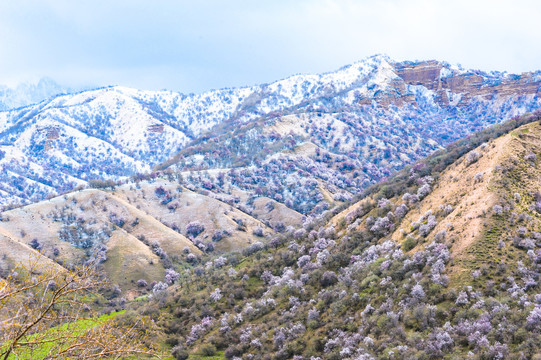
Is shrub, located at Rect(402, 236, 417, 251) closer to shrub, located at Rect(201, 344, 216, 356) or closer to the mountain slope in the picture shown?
the mountain slope

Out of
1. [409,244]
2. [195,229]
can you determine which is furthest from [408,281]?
[195,229]

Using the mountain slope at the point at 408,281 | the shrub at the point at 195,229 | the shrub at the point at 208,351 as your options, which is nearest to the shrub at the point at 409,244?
the mountain slope at the point at 408,281

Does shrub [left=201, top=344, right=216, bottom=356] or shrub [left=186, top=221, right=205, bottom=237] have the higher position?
shrub [left=201, top=344, right=216, bottom=356]

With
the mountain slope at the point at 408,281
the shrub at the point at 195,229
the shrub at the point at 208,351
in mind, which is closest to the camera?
the mountain slope at the point at 408,281

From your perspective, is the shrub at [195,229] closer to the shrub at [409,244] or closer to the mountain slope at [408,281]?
the mountain slope at [408,281]

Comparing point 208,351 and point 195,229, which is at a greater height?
point 208,351

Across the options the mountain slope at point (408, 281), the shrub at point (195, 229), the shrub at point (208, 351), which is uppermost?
the mountain slope at point (408, 281)

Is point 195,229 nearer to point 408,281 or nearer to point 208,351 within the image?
point 208,351

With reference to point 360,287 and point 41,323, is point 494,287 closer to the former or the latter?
point 360,287

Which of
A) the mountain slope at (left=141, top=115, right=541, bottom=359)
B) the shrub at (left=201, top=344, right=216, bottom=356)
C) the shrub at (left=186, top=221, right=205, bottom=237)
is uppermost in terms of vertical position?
the mountain slope at (left=141, top=115, right=541, bottom=359)

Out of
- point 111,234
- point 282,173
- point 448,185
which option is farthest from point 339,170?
point 448,185

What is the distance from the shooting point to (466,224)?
116 ft

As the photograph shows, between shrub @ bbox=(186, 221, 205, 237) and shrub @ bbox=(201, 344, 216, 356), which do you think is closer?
shrub @ bbox=(201, 344, 216, 356)

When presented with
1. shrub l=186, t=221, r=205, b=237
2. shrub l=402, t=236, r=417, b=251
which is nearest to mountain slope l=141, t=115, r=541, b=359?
shrub l=402, t=236, r=417, b=251
